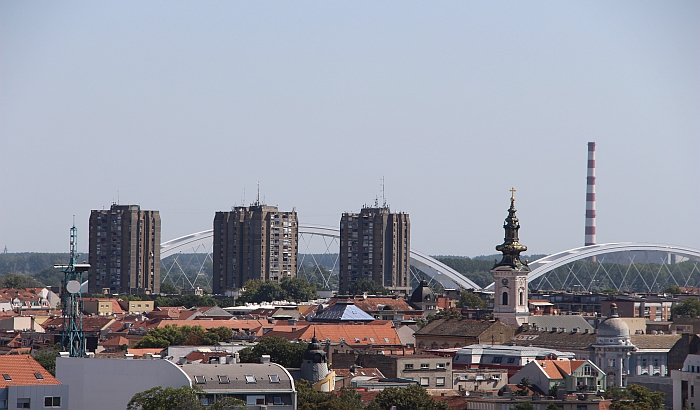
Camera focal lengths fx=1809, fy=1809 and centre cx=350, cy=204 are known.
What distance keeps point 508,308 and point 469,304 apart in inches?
2117

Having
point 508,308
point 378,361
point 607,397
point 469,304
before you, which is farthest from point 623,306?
point 607,397

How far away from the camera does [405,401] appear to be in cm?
6116

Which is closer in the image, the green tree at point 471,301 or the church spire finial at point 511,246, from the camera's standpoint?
the church spire finial at point 511,246

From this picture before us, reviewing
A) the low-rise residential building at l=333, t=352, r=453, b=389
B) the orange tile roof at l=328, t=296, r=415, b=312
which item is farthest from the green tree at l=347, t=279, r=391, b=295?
the low-rise residential building at l=333, t=352, r=453, b=389

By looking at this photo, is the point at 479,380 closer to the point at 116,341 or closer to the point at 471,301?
the point at 116,341

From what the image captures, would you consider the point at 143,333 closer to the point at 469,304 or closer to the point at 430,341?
the point at 430,341

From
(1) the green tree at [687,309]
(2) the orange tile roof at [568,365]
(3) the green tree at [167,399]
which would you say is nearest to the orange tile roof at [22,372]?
(3) the green tree at [167,399]

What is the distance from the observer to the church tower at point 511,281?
373ft

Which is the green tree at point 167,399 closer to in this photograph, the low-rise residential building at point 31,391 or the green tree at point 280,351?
the low-rise residential building at point 31,391

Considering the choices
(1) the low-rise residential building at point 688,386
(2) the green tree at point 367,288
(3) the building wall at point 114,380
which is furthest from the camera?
(2) the green tree at point 367,288

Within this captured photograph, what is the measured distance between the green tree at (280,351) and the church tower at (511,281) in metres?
30.1

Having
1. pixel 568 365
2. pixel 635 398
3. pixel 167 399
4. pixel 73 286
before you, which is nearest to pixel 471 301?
pixel 568 365

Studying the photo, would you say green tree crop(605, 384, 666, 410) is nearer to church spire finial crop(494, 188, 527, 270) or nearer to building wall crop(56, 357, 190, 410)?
building wall crop(56, 357, 190, 410)

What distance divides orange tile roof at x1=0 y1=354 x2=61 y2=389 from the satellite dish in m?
5.08
